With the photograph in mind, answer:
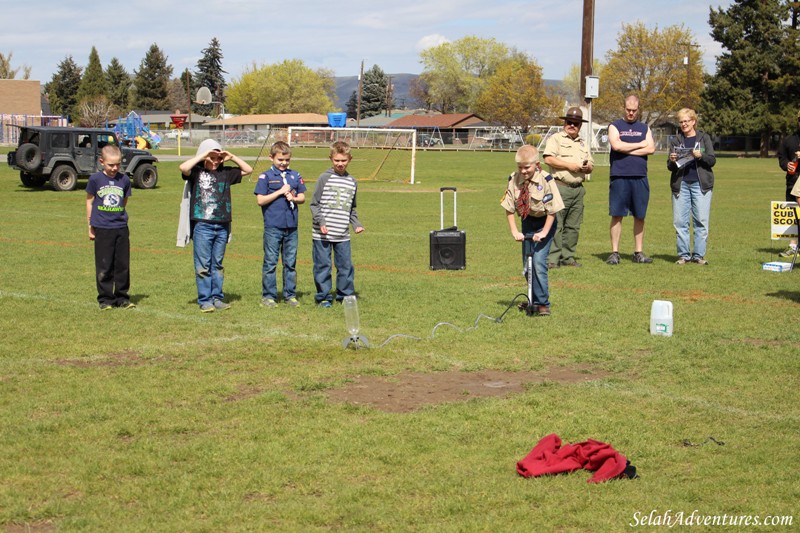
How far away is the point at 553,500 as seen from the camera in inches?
197

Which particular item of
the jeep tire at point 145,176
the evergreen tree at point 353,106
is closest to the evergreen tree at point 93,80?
the evergreen tree at point 353,106

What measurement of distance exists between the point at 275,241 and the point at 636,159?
5.74m

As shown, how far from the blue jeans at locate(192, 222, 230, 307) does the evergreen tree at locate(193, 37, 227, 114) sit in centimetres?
14403

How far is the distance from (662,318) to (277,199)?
425 cm

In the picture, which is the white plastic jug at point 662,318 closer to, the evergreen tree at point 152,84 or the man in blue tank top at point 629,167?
the man in blue tank top at point 629,167

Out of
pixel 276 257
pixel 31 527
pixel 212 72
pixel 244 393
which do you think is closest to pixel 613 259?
pixel 276 257

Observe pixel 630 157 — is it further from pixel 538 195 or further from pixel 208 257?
pixel 208 257

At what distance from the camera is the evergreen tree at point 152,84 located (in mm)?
127850

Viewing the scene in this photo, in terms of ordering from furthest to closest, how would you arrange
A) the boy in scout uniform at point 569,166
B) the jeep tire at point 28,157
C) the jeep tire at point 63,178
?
the jeep tire at point 63,178 → the jeep tire at point 28,157 → the boy in scout uniform at point 569,166

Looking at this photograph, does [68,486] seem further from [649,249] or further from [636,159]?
[649,249]

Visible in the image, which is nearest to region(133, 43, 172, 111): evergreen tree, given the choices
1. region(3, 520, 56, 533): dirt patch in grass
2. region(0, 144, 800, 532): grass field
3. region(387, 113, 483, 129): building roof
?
region(387, 113, 483, 129): building roof

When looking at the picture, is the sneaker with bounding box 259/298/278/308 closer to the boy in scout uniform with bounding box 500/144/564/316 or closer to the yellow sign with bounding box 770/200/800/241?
the boy in scout uniform with bounding box 500/144/564/316

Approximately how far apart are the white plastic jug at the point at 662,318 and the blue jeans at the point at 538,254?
128 cm

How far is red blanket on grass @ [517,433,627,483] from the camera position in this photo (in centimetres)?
529
